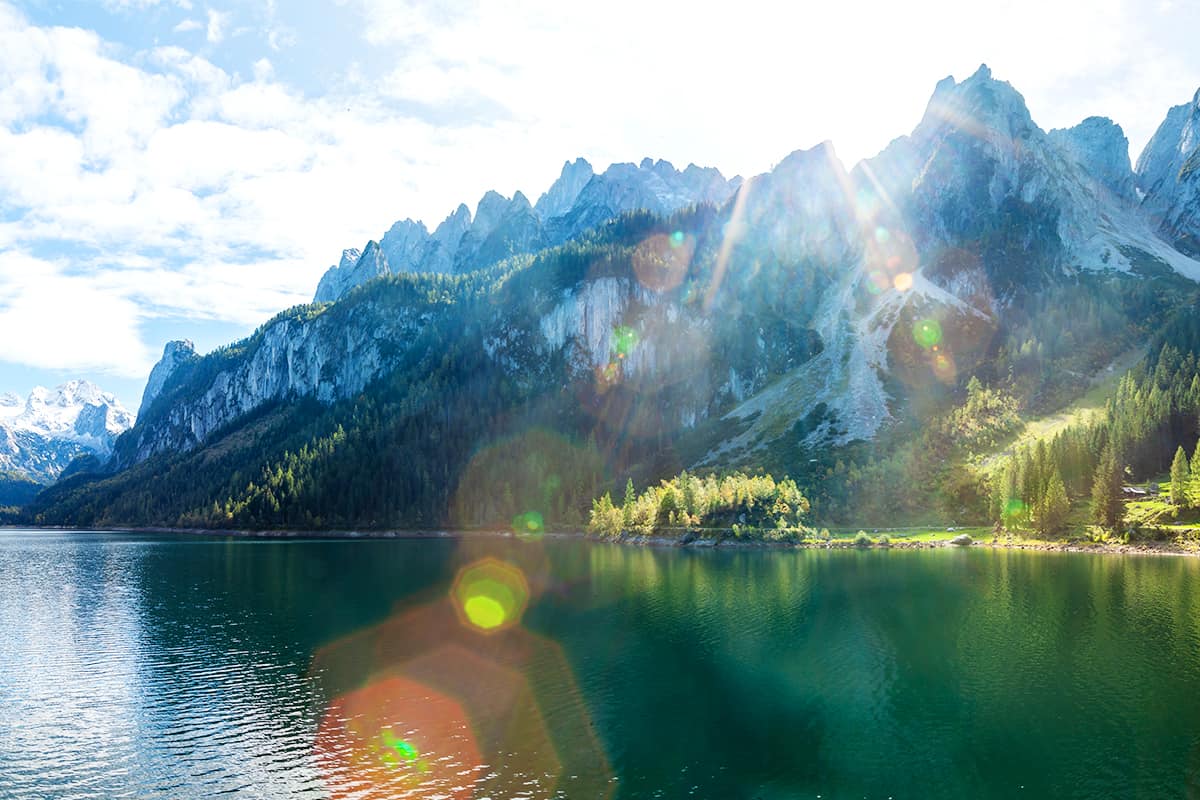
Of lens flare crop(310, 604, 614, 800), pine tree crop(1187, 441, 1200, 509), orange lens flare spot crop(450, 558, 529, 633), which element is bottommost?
orange lens flare spot crop(450, 558, 529, 633)

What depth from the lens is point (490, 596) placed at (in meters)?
101

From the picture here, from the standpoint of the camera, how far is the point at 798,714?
1918 inches

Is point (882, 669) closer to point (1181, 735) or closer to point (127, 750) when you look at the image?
point (1181, 735)

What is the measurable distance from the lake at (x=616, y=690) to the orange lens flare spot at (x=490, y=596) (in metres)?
0.84

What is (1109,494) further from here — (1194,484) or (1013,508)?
(1013,508)

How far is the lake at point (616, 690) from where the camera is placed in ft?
127

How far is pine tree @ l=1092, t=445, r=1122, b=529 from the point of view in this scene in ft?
475

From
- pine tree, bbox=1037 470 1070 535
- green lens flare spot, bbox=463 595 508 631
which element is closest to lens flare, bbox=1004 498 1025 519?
pine tree, bbox=1037 470 1070 535

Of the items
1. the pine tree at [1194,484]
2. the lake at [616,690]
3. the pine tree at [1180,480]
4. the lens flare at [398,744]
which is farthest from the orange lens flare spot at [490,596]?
the pine tree at [1194,484]

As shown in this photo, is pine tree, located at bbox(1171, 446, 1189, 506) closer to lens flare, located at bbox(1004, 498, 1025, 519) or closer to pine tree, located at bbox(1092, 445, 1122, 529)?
pine tree, located at bbox(1092, 445, 1122, 529)

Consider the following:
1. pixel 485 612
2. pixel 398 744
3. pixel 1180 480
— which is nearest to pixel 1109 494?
pixel 1180 480

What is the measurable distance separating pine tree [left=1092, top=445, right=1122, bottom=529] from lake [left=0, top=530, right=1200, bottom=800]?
3986 cm

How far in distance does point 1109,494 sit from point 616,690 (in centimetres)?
14001

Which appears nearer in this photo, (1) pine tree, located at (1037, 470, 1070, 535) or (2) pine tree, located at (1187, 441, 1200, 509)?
(2) pine tree, located at (1187, 441, 1200, 509)
